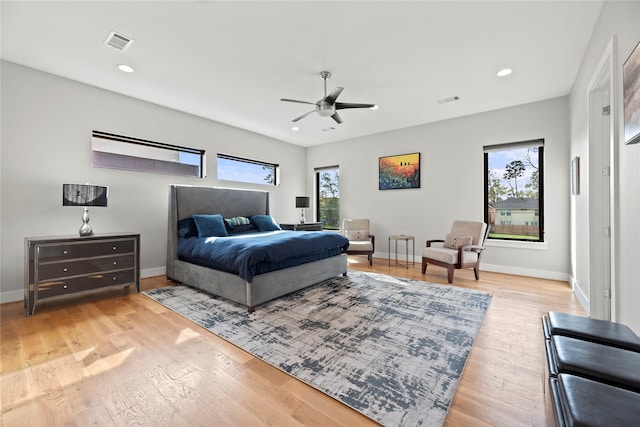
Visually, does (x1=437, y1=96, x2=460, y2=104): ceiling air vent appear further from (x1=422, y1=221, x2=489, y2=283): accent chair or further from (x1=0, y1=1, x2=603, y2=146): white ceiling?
(x1=422, y1=221, x2=489, y2=283): accent chair

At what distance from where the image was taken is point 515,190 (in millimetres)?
4660

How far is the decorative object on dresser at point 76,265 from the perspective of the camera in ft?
9.22

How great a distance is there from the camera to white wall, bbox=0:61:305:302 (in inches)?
125

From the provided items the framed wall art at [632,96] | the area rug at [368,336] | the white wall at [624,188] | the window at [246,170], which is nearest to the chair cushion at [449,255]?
the area rug at [368,336]

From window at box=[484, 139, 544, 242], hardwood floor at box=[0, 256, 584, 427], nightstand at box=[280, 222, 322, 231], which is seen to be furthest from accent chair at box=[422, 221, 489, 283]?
nightstand at box=[280, 222, 322, 231]

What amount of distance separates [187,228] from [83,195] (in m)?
1.28

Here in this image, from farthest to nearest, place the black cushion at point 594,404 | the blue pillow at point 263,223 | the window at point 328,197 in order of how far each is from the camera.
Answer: the window at point 328,197 → the blue pillow at point 263,223 → the black cushion at point 594,404

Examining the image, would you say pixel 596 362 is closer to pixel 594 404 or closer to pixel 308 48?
pixel 594 404

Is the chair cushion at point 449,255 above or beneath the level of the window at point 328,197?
beneath

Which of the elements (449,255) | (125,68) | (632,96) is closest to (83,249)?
(125,68)

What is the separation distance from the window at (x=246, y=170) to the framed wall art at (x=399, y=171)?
254 centimetres

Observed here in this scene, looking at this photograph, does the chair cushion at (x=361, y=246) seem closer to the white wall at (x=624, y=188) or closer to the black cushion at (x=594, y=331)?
the white wall at (x=624, y=188)

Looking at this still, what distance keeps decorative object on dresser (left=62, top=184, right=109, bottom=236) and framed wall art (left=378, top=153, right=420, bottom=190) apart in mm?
4949

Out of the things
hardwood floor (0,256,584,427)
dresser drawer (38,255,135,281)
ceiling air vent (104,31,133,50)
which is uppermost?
ceiling air vent (104,31,133,50)
